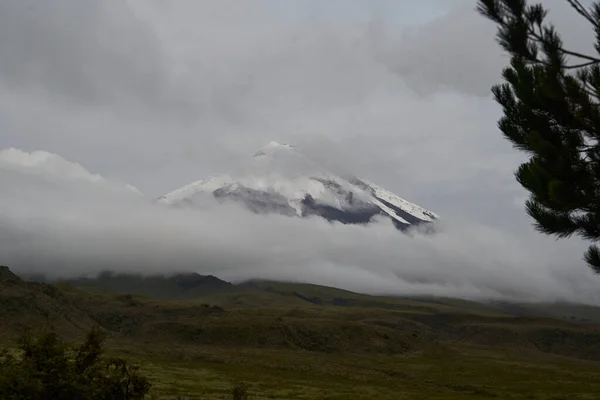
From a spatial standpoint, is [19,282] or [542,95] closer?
[542,95]

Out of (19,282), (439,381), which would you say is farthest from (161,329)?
(439,381)

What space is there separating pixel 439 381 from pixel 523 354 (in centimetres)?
10762

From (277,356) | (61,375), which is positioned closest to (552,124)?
(61,375)

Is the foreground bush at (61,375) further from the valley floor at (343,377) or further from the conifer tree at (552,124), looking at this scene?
the valley floor at (343,377)

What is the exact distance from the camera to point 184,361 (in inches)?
3989

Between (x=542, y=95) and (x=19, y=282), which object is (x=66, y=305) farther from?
(x=542, y=95)

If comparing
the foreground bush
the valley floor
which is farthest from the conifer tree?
the valley floor

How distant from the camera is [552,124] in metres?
18.8

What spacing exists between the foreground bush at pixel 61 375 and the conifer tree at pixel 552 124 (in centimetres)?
1487

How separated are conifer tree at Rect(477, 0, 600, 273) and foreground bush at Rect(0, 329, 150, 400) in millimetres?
14867

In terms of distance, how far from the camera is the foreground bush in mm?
15359

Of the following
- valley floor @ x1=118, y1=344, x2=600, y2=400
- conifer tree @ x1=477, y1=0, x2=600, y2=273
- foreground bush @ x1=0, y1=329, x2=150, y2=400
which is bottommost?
valley floor @ x1=118, y1=344, x2=600, y2=400

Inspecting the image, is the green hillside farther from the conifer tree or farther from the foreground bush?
the conifer tree

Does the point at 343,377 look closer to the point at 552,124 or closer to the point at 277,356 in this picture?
the point at 277,356
